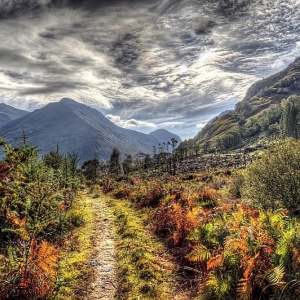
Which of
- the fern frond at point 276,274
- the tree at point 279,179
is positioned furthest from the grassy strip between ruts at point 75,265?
the tree at point 279,179

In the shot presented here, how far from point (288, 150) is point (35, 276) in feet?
45.5

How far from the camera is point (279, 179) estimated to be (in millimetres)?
14500

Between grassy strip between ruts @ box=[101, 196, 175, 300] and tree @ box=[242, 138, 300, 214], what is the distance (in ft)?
22.4

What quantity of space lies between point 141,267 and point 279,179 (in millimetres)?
9217

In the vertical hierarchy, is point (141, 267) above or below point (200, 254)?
below

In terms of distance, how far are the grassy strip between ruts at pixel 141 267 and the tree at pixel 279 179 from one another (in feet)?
22.4

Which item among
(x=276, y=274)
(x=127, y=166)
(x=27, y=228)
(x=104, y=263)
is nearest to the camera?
(x=276, y=274)

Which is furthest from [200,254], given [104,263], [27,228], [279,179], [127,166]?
[127,166]

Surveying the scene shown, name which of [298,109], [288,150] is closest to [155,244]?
[288,150]

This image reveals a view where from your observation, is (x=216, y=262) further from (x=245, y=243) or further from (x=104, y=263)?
(x=104, y=263)

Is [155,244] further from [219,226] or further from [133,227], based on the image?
[219,226]

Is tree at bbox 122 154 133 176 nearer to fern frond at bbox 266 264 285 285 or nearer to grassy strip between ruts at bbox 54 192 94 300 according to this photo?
grassy strip between ruts at bbox 54 192 94 300

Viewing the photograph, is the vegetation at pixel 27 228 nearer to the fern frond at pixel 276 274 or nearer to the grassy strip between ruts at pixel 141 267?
→ the grassy strip between ruts at pixel 141 267

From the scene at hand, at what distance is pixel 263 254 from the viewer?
25.6 ft
